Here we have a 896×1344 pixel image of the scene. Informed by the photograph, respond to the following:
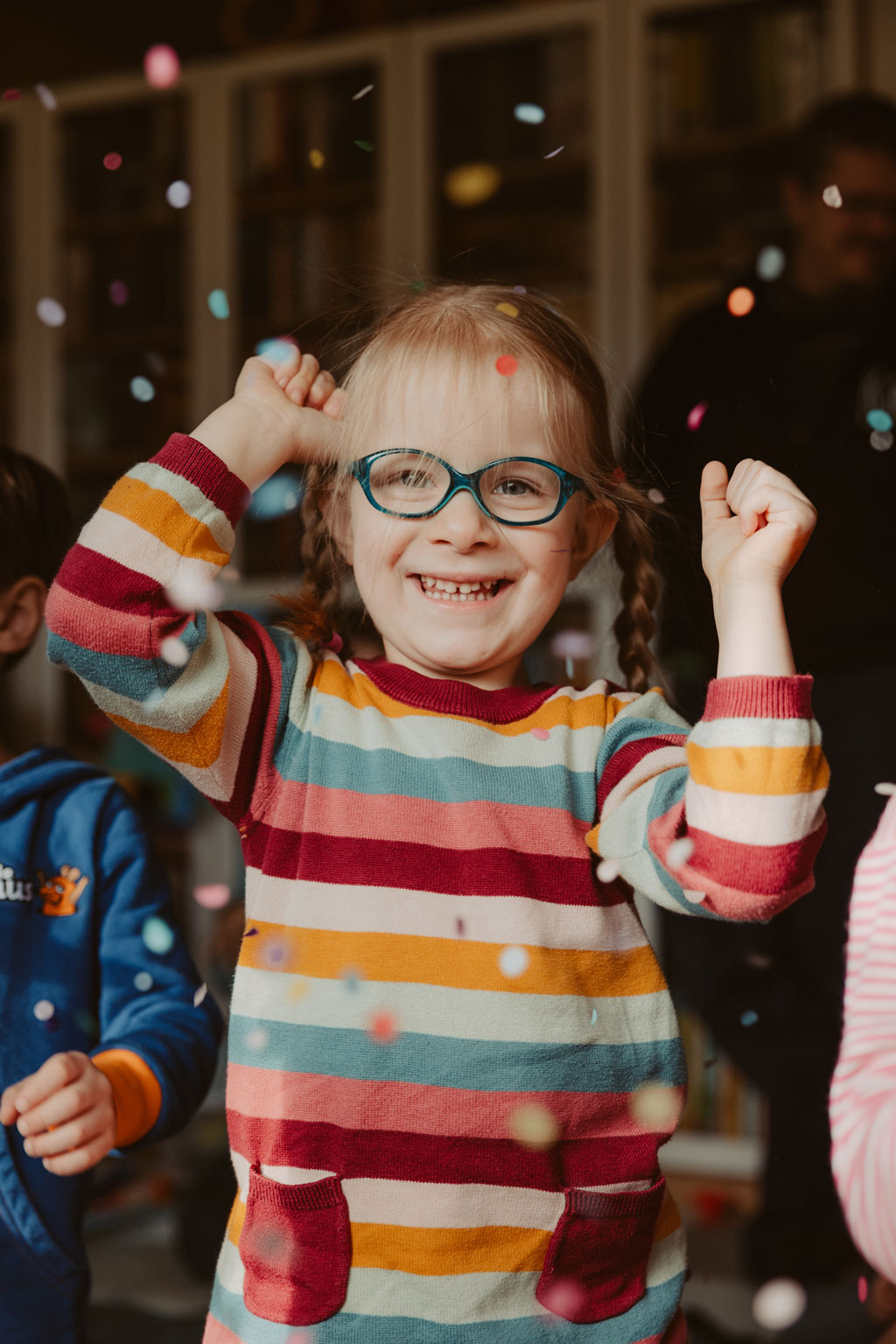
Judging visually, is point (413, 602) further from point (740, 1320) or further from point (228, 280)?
point (228, 280)

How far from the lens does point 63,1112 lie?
0.65 metres

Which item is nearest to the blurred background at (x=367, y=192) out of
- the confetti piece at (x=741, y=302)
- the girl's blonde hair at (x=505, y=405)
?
the confetti piece at (x=741, y=302)

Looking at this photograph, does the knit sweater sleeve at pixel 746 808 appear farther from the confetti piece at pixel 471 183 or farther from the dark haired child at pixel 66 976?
the confetti piece at pixel 471 183

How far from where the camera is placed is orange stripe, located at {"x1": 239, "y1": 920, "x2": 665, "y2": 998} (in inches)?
25.8

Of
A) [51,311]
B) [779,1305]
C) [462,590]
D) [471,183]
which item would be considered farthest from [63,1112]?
[51,311]

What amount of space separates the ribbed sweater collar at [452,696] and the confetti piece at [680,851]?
14 centimetres

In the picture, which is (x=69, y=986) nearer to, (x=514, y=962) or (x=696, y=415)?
(x=514, y=962)

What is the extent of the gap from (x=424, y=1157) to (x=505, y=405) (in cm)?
39

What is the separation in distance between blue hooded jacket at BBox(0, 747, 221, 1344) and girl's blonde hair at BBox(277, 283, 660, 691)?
0.62 feet

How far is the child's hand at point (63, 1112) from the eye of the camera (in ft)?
2.14

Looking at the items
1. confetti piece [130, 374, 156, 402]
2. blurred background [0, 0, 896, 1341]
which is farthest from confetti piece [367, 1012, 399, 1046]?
blurred background [0, 0, 896, 1341]

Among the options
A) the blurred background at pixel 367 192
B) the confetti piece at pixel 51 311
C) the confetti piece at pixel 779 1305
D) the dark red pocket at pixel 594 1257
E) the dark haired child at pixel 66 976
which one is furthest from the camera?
the confetti piece at pixel 51 311

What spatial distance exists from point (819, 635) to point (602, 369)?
0.21 m

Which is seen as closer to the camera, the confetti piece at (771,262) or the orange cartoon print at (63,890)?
the orange cartoon print at (63,890)
